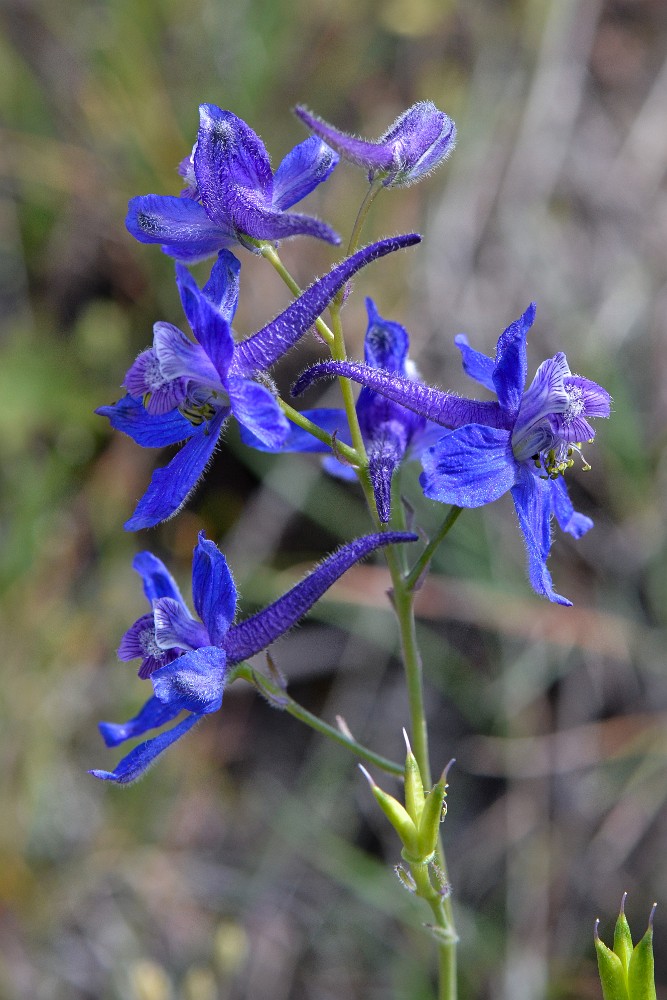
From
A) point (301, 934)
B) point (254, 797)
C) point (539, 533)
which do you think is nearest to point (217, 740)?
point (254, 797)

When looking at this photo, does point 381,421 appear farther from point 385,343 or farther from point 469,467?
point 469,467

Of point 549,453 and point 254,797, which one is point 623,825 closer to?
point 254,797

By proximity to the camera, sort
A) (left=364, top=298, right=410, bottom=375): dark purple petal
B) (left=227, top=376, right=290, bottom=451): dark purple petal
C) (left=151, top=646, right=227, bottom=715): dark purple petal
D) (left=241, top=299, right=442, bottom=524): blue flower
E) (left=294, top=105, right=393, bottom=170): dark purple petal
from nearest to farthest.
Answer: (left=227, top=376, right=290, bottom=451): dark purple petal
(left=151, top=646, right=227, bottom=715): dark purple petal
(left=294, top=105, right=393, bottom=170): dark purple petal
(left=241, top=299, right=442, bottom=524): blue flower
(left=364, top=298, right=410, bottom=375): dark purple petal

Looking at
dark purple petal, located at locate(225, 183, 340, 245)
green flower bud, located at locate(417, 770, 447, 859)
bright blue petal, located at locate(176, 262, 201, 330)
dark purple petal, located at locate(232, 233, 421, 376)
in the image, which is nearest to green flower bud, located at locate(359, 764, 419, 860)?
green flower bud, located at locate(417, 770, 447, 859)

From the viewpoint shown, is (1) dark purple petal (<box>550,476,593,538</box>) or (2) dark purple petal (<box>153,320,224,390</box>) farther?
(1) dark purple petal (<box>550,476,593,538</box>)

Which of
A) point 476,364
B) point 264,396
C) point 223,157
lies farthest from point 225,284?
point 476,364

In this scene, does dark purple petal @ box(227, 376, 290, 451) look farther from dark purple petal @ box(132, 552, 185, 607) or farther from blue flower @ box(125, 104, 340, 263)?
dark purple petal @ box(132, 552, 185, 607)

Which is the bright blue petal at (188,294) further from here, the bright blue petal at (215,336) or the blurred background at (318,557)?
the blurred background at (318,557)
